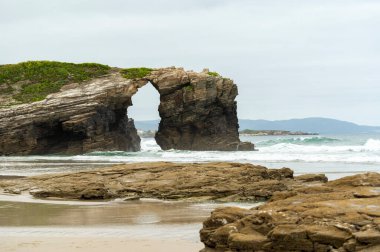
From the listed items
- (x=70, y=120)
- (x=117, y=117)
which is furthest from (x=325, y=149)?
(x=70, y=120)

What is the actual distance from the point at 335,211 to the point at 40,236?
6.10 metres

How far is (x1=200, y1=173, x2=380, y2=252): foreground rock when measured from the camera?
9.02 m

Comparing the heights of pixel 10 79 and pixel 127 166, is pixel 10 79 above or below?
above

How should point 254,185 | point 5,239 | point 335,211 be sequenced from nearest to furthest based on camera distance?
point 335,211 < point 5,239 < point 254,185

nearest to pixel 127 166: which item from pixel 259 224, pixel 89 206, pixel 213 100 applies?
pixel 89 206

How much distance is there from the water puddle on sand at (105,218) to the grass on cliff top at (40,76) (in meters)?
40.9

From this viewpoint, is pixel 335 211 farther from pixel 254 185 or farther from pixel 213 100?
pixel 213 100

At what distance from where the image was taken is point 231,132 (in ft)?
209

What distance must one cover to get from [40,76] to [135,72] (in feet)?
35.4

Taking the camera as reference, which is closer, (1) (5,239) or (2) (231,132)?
(1) (5,239)

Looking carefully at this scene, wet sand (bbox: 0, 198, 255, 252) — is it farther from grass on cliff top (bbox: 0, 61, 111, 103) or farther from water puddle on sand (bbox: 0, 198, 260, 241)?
grass on cliff top (bbox: 0, 61, 111, 103)

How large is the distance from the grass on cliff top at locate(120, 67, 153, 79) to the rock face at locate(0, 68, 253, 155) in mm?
590

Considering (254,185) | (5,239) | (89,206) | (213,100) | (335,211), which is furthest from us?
(213,100)

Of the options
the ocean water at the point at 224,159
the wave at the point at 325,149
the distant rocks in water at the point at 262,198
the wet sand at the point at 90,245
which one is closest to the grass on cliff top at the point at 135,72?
the ocean water at the point at 224,159
